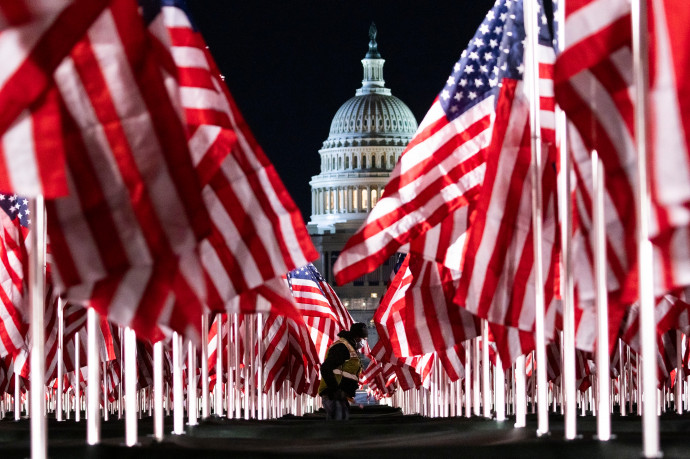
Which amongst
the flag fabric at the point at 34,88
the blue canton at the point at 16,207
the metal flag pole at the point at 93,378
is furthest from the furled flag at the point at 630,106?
the blue canton at the point at 16,207

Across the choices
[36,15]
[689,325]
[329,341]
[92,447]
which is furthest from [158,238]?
[329,341]

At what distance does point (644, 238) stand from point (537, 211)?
373 cm

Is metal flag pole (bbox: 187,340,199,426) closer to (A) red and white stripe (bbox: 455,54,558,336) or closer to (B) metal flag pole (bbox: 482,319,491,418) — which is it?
(B) metal flag pole (bbox: 482,319,491,418)

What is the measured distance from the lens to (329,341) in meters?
43.1

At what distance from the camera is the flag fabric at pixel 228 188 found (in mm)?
14156

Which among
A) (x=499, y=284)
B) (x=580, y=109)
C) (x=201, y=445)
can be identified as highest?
(x=580, y=109)

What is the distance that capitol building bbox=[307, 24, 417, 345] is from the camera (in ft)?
565

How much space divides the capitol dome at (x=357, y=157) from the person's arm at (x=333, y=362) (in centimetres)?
14713

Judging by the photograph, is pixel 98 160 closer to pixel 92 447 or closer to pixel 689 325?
pixel 92 447

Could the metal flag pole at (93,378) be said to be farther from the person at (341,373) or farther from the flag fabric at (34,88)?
the person at (341,373)

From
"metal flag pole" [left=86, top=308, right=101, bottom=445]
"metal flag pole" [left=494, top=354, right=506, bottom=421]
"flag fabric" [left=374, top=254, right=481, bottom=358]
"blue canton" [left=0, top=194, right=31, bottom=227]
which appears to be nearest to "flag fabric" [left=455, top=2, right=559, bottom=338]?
"metal flag pole" [left=494, top=354, right=506, bottom=421]

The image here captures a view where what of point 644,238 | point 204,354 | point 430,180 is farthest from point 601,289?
point 204,354

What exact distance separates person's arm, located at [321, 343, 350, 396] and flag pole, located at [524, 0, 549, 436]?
28.0 feet

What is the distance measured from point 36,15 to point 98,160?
3.19ft
